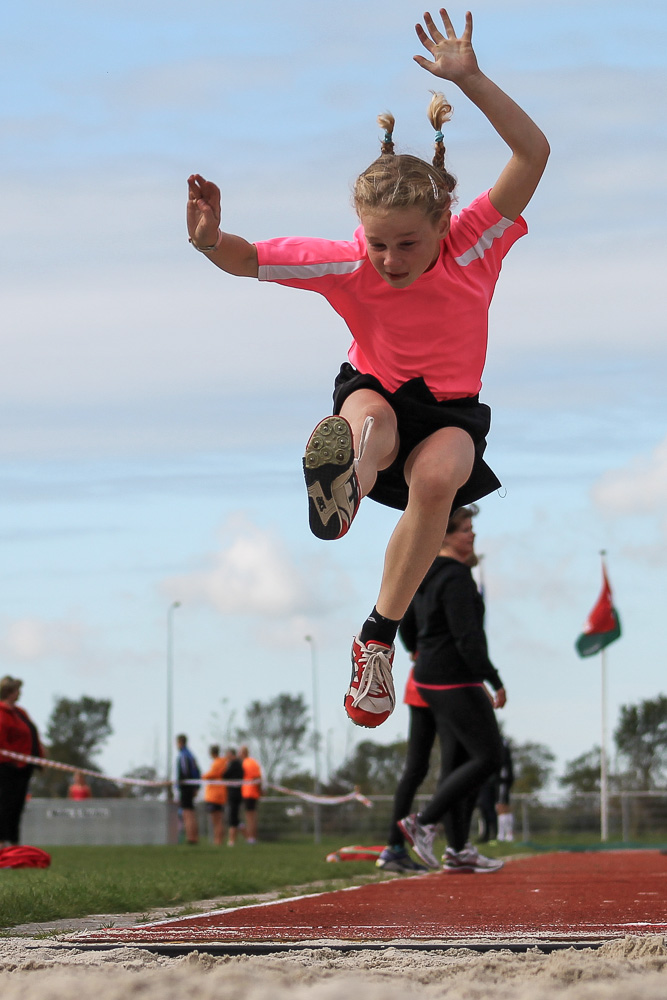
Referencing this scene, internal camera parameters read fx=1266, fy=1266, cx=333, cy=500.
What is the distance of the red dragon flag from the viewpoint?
26078mm

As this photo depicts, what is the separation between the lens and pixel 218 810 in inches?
766

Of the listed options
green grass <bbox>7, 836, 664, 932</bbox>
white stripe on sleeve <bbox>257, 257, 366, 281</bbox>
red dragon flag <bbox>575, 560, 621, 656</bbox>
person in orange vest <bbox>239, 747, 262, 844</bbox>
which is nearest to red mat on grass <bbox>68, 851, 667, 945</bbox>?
green grass <bbox>7, 836, 664, 932</bbox>

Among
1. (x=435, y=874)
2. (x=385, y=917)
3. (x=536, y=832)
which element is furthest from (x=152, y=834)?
(x=385, y=917)

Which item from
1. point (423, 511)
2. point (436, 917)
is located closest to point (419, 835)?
point (436, 917)

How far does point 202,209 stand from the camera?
4438 millimetres

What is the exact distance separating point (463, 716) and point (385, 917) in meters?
3.45

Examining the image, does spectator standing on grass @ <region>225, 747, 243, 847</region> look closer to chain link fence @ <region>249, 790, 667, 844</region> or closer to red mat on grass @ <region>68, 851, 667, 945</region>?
chain link fence @ <region>249, 790, 667, 844</region>

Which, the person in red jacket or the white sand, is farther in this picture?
the person in red jacket

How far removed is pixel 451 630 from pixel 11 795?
6475mm

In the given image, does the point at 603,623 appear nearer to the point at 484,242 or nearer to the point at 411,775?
the point at 411,775

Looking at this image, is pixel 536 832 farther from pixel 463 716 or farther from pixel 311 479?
pixel 311 479

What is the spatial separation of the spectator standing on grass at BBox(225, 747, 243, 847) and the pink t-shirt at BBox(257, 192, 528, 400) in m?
15.9

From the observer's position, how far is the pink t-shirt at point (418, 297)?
4.57 m

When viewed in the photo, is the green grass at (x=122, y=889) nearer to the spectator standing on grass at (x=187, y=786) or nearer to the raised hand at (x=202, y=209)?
the raised hand at (x=202, y=209)
